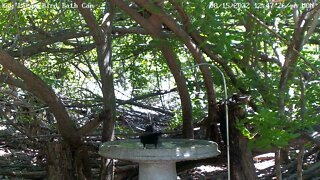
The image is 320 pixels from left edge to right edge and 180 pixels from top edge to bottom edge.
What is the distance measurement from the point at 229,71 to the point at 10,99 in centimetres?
265

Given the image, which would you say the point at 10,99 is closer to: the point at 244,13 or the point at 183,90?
the point at 183,90

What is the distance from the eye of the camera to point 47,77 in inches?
289

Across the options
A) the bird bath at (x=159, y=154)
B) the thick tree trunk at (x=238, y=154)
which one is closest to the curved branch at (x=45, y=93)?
the bird bath at (x=159, y=154)

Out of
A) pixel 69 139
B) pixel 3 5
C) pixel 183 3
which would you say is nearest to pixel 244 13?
pixel 183 3

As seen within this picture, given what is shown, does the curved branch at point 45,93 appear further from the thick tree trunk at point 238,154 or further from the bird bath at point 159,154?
the thick tree trunk at point 238,154

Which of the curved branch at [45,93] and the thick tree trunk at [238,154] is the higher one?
the curved branch at [45,93]

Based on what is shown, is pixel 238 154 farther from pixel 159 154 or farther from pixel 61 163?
pixel 61 163

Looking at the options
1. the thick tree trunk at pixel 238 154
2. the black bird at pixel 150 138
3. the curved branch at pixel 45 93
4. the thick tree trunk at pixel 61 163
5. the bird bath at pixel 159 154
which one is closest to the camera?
the bird bath at pixel 159 154

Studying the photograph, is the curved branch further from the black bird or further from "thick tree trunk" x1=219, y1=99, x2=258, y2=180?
"thick tree trunk" x1=219, y1=99, x2=258, y2=180

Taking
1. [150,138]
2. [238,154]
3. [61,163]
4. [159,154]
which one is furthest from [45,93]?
[238,154]

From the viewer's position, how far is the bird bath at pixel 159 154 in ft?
15.4

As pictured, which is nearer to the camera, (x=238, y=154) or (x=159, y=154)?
(x=159, y=154)

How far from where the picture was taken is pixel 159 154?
184 inches

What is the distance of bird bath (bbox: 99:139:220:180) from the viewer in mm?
4691
